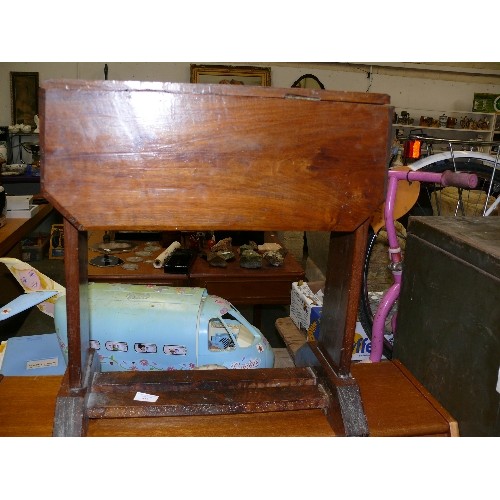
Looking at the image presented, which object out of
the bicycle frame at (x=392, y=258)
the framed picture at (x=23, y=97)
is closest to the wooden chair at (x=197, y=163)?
the bicycle frame at (x=392, y=258)

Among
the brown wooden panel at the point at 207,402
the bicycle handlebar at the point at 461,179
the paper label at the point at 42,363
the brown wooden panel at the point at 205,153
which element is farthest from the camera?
the paper label at the point at 42,363

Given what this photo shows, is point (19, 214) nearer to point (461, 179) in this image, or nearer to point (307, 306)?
point (307, 306)

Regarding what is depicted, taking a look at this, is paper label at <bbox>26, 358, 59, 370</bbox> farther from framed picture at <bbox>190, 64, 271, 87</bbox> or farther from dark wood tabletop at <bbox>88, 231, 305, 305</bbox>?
framed picture at <bbox>190, 64, 271, 87</bbox>

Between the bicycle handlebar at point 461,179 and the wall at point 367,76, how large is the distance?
19.4 feet

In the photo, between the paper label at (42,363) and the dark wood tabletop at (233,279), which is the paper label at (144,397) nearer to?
the paper label at (42,363)

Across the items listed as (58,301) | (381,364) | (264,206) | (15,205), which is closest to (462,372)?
(381,364)

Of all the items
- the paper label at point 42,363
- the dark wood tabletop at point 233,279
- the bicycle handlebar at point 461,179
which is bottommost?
the dark wood tabletop at point 233,279

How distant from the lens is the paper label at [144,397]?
3.09ft

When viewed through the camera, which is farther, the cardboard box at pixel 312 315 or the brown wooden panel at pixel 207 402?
the cardboard box at pixel 312 315

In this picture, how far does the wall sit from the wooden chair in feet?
21.3

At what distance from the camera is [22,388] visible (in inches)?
40.2

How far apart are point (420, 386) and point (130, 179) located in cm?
81

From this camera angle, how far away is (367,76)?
750 centimetres

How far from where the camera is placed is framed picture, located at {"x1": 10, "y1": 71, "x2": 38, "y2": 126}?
22.1ft
